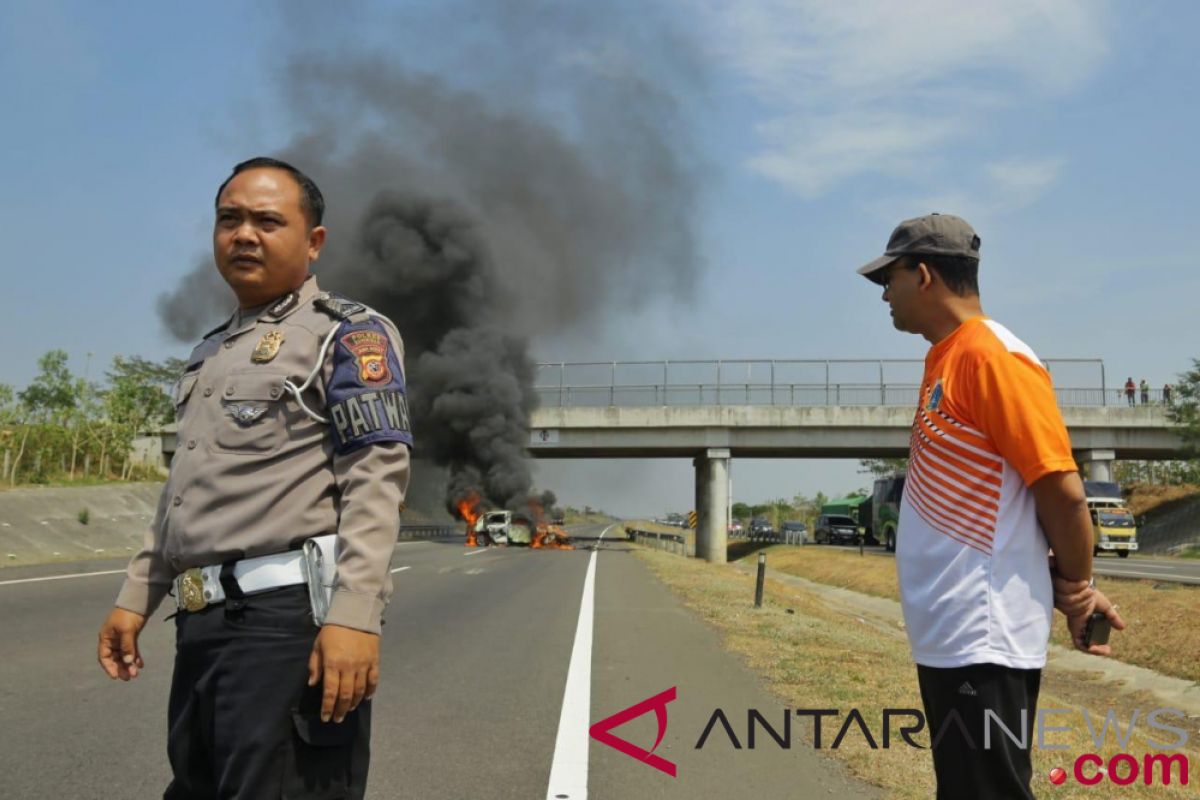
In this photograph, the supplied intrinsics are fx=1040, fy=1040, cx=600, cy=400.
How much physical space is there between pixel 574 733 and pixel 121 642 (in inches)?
147

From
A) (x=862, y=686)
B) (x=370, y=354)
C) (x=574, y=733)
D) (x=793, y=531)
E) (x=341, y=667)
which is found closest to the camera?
(x=341, y=667)

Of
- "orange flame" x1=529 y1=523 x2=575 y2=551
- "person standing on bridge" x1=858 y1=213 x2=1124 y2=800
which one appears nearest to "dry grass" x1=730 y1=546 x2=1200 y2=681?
"person standing on bridge" x1=858 y1=213 x2=1124 y2=800

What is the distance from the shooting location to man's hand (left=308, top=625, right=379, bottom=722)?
219cm

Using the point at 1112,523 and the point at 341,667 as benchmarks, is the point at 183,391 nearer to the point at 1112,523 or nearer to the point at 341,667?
the point at 341,667

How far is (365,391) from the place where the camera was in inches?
93.4

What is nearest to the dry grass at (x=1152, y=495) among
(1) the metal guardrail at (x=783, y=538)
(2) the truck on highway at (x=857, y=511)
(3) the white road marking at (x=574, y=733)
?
(2) the truck on highway at (x=857, y=511)

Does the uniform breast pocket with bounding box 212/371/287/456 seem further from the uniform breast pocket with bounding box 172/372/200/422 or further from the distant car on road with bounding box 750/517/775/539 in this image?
the distant car on road with bounding box 750/517/775/539

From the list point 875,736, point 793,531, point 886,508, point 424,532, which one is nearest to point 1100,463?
point 886,508

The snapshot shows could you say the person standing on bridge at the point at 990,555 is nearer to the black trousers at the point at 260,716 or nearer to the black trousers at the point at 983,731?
the black trousers at the point at 983,731

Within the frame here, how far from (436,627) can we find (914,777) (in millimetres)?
7028

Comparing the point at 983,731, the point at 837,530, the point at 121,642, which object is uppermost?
the point at 121,642

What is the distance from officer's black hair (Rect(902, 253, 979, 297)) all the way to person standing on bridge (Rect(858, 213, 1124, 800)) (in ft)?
0.51

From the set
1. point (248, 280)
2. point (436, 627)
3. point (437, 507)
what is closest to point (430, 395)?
point (437, 507)

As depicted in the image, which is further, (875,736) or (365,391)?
(875,736)
